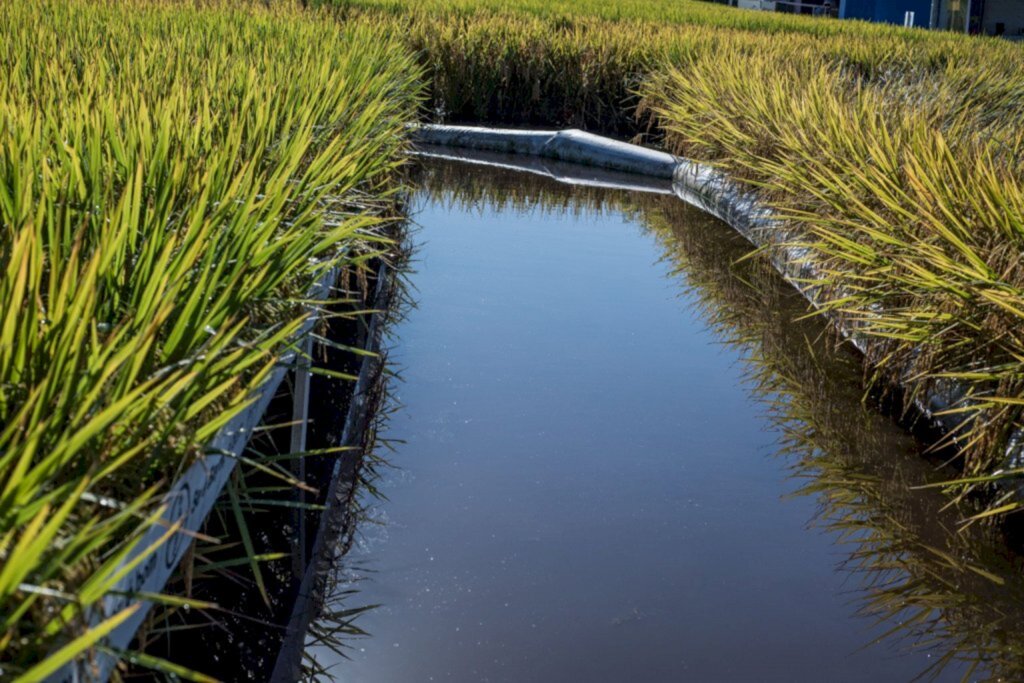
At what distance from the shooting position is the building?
27250mm

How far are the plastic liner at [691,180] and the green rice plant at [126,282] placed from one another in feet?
6.10

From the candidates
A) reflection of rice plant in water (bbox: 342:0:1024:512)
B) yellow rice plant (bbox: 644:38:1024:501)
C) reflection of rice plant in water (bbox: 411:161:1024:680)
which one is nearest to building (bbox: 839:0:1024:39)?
reflection of rice plant in water (bbox: 342:0:1024:512)

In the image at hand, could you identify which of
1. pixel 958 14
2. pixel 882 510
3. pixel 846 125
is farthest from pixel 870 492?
pixel 958 14

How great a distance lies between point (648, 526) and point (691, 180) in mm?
5619

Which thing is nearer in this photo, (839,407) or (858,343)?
(839,407)

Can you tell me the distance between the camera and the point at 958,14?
89.1 ft

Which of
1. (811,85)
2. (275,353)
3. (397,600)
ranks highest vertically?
(811,85)

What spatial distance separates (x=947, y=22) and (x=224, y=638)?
91.6ft

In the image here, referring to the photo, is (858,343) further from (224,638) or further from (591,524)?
(224,638)

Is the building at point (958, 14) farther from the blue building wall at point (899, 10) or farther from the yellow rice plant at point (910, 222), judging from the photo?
the yellow rice plant at point (910, 222)

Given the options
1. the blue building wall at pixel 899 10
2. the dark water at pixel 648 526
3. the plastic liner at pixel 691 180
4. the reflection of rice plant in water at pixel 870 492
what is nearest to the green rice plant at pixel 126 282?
the dark water at pixel 648 526

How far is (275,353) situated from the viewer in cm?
252

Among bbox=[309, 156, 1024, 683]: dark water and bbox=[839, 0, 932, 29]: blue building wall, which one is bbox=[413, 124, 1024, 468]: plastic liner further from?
bbox=[839, 0, 932, 29]: blue building wall

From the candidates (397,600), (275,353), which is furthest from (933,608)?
(275,353)
